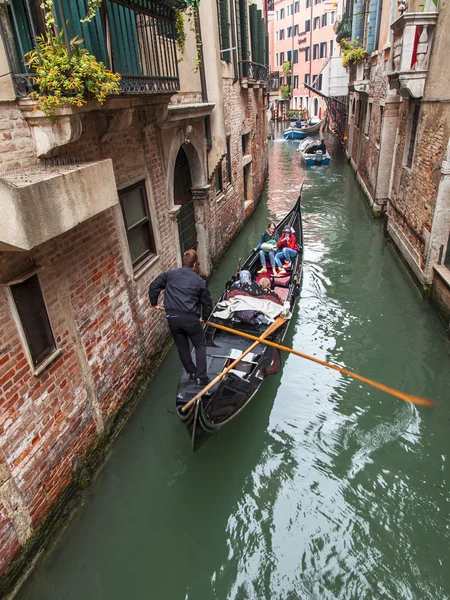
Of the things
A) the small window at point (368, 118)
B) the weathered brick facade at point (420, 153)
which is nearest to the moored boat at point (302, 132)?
the small window at point (368, 118)

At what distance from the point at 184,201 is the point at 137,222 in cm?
205

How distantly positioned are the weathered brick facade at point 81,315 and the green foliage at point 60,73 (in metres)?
0.20

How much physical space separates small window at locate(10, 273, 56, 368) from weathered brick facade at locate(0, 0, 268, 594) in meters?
0.05

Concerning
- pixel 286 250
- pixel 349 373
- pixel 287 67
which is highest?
pixel 287 67

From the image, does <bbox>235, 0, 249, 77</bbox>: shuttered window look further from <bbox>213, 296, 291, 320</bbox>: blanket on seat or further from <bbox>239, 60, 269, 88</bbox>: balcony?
<bbox>213, 296, 291, 320</bbox>: blanket on seat

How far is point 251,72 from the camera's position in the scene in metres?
9.44

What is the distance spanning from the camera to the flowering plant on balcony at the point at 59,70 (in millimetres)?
2602

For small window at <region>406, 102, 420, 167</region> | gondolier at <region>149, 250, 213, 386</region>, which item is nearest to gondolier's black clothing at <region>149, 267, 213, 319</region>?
gondolier at <region>149, 250, 213, 386</region>

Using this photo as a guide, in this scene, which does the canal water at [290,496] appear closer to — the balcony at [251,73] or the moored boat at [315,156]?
the balcony at [251,73]

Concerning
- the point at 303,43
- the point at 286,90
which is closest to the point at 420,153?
the point at 303,43

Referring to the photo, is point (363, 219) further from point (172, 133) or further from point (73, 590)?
point (73, 590)

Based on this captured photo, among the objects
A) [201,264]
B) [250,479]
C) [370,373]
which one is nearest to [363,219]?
[201,264]

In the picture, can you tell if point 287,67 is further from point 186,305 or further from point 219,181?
point 186,305

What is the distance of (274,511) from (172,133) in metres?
4.45
